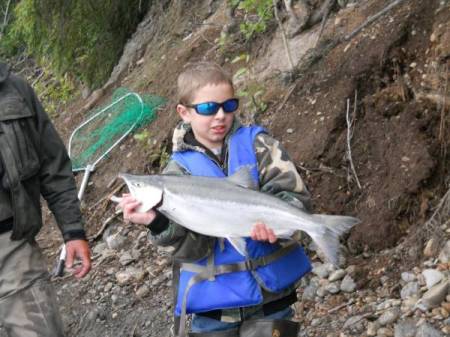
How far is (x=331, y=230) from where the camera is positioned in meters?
3.61

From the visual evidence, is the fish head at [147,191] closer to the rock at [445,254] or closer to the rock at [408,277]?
the rock at [408,277]

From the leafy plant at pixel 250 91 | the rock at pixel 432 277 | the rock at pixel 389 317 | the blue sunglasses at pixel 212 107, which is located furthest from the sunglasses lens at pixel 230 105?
the leafy plant at pixel 250 91

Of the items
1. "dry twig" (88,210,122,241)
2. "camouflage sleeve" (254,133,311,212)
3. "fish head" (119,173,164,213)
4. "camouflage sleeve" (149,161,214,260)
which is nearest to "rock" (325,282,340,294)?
"camouflage sleeve" (254,133,311,212)

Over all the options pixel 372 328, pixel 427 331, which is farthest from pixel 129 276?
pixel 427 331

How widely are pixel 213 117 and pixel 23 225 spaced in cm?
139

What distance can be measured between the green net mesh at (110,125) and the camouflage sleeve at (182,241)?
596 cm

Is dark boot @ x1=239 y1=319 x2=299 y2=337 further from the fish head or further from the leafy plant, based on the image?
the leafy plant

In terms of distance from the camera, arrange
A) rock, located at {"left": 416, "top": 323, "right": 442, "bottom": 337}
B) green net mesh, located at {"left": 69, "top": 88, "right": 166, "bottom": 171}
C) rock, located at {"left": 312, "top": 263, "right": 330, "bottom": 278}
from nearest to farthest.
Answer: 1. rock, located at {"left": 416, "top": 323, "right": 442, "bottom": 337}
2. rock, located at {"left": 312, "top": 263, "right": 330, "bottom": 278}
3. green net mesh, located at {"left": 69, "top": 88, "right": 166, "bottom": 171}

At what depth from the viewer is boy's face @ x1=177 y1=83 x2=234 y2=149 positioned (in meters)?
3.90

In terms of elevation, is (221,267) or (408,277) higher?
(221,267)

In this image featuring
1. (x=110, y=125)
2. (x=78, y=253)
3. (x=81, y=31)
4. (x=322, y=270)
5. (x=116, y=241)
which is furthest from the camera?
(x=81, y=31)

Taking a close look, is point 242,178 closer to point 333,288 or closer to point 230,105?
point 230,105

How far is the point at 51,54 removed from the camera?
12.6 metres

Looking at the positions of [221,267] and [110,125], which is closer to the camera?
[221,267]
